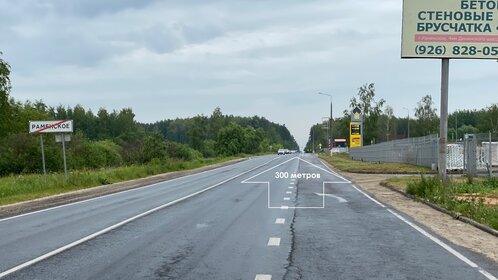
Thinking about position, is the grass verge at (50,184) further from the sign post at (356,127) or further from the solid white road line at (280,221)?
the sign post at (356,127)

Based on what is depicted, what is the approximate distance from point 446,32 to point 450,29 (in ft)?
0.62

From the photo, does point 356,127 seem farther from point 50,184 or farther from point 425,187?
point 425,187

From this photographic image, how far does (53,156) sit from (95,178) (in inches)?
1462

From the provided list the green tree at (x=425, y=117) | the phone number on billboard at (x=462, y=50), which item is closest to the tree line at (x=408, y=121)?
the green tree at (x=425, y=117)

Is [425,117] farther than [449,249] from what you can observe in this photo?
Yes

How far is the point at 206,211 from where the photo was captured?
53.1 ft

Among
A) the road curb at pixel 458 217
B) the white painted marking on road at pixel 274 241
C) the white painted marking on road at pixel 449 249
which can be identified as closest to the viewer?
the white painted marking on road at pixel 449 249

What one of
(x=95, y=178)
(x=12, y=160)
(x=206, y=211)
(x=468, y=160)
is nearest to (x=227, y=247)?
(x=206, y=211)

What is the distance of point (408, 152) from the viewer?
44938mm

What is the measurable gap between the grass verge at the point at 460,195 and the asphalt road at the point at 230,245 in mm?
1565

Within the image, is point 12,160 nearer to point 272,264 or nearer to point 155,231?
→ point 155,231

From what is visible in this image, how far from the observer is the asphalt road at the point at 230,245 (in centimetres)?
809

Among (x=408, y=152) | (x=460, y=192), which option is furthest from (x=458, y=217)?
(x=408, y=152)

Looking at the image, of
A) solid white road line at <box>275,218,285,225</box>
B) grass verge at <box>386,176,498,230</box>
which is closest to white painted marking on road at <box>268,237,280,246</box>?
solid white road line at <box>275,218,285,225</box>
